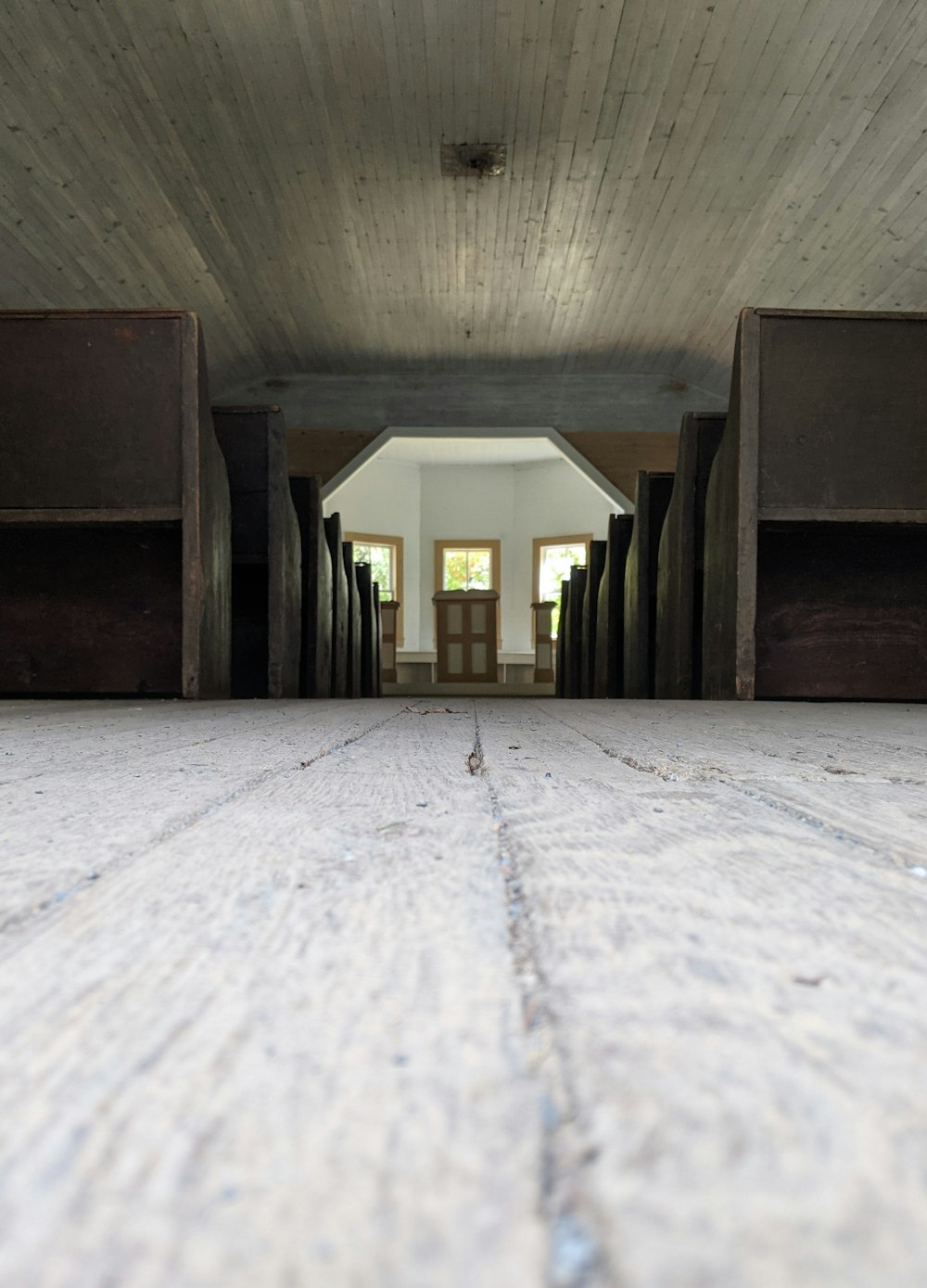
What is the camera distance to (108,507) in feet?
7.52

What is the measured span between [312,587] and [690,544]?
1449 millimetres

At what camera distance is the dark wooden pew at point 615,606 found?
13.3 feet

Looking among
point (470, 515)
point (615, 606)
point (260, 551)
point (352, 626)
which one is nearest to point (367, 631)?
point (352, 626)

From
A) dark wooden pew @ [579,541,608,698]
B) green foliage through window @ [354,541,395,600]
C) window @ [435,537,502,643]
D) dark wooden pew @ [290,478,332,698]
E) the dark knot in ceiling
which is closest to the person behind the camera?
dark wooden pew @ [290,478,332,698]

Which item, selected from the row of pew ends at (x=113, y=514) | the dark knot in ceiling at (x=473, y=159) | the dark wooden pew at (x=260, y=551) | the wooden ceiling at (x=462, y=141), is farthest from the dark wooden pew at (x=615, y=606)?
the dark knot in ceiling at (x=473, y=159)

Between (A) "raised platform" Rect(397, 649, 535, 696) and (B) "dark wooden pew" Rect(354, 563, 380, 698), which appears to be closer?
(B) "dark wooden pew" Rect(354, 563, 380, 698)

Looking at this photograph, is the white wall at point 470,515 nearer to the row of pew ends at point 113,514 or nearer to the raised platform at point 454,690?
the raised platform at point 454,690

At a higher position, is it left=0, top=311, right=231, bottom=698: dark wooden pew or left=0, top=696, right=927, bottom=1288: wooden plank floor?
left=0, top=311, right=231, bottom=698: dark wooden pew

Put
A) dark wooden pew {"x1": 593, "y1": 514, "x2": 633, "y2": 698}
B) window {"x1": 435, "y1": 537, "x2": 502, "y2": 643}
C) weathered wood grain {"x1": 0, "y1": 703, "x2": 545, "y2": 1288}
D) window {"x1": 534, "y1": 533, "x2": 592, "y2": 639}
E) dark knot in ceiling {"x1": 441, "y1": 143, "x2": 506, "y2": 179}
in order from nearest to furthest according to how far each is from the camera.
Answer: weathered wood grain {"x1": 0, "y1": 703, "x2": 545, "y2": 1288}
dark wooden pew {"x1": 593, "y1": 514, "x2": 633, "y2": 698}
dark knot in ceiling {"x1": 441, "y1": 143, "x2": 506, "y2": 179}
window {"x1": 534, "y1": 533, "x2": 592, "y2": 639}
window {"x1": 435, "y1": 537, "x2": 502, "y2": 643}

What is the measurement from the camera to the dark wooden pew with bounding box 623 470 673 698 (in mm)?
3452

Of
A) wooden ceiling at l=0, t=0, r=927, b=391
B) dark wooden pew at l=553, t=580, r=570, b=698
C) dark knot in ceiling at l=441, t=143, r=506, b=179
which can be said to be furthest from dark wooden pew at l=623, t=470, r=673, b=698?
dark knot in ceiling at l=441, t=143, r=506, b=179

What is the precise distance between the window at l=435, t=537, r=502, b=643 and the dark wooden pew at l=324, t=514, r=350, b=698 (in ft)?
27.0

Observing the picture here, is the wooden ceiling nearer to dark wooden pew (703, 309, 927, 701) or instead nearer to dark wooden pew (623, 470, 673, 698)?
dark wooden pew (623, 470, 673, 698)

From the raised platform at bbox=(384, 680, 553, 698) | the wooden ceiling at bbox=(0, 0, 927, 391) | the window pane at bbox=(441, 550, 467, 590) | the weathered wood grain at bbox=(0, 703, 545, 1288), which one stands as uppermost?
the wooden ceiling at bbox=(0, 0, 927, 391)
